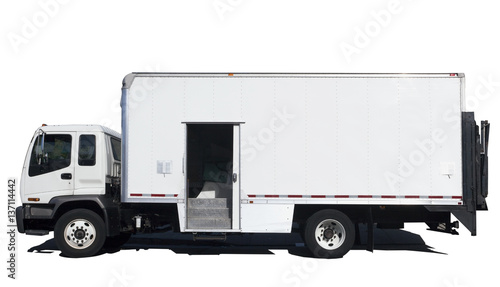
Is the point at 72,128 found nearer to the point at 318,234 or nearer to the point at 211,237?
the point at 211,237

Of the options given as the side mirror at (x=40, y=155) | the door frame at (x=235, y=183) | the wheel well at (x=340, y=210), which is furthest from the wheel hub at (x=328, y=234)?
the side mirror at (x=40, y=155)

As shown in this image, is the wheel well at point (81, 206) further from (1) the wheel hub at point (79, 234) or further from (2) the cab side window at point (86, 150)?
(2) the cab side window at point (86, 150)

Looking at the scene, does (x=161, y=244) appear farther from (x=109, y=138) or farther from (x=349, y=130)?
(x=349, y=130)

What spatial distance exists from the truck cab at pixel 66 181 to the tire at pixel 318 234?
3.95 m

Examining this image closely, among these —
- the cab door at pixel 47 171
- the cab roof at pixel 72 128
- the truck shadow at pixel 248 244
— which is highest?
the cab roof at pixel 72 128

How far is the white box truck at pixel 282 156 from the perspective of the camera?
29.3 feet

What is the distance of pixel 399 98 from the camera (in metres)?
9.01

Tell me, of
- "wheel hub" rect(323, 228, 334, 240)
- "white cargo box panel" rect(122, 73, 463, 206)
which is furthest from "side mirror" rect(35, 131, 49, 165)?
"wheel hub" rect(323, 228, 334, 240)

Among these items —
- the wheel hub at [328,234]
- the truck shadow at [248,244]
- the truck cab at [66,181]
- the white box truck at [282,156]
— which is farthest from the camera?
the truck shadow at [248,244]

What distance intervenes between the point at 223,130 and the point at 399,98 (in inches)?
174

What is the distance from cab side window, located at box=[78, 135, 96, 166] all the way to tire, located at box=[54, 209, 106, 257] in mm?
973

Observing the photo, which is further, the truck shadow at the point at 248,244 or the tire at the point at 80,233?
the truck shadow at the point at 248,244

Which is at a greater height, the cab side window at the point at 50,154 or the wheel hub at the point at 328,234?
the cab side window at the point at 50,154

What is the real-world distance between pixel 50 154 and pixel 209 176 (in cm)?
368
